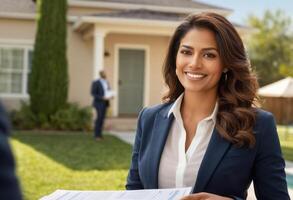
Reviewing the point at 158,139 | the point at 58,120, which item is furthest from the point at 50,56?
the point at 158,139

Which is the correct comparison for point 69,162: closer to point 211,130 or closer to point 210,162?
point 211,130

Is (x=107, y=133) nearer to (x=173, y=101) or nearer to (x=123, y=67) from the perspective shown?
(x=123, y=67)

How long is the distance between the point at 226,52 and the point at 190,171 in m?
0.49

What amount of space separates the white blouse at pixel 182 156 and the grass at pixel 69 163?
11.7 ft

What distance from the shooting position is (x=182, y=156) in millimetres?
2182

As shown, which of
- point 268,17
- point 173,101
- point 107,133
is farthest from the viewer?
point 268,17

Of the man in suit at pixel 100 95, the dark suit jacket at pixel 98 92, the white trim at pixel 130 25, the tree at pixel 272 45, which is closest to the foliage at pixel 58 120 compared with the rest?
the white trim at pixel 130 25

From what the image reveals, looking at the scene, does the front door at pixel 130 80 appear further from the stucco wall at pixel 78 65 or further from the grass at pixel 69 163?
the grass at pixel 69 163

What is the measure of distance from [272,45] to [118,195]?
1722 inches

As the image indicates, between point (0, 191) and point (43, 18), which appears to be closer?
point (0, 191)

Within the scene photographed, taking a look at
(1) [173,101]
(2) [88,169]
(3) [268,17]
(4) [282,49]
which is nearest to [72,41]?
(2) [88,169]

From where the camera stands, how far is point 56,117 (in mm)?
15922

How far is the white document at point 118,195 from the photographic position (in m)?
1.75

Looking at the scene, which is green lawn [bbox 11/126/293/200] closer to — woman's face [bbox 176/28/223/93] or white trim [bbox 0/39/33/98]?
white trim [bbox 0/39/33/98]
